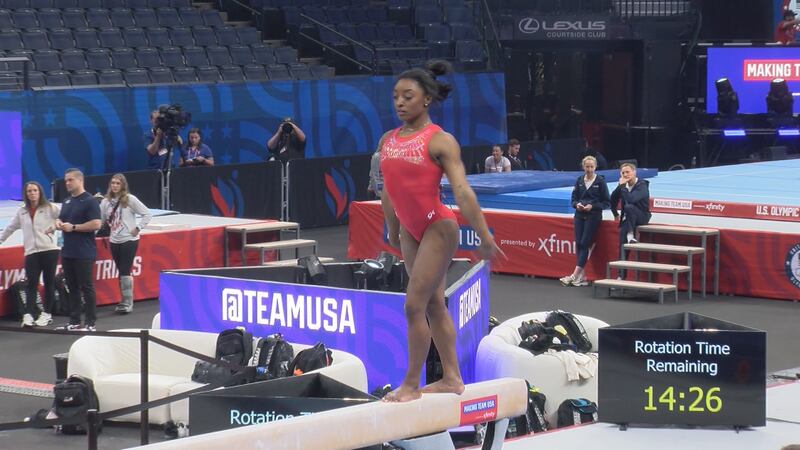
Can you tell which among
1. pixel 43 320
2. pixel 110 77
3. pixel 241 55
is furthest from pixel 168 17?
pixel 43 320

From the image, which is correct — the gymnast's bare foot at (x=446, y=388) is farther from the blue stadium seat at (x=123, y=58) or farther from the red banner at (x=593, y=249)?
the blue stadium seat at (x=123, y=58)

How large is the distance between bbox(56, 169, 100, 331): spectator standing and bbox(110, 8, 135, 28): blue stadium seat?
28.5 ft

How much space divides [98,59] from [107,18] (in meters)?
1.27

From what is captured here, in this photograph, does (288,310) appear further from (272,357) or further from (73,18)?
(73,18)

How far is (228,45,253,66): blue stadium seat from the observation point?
2200cm

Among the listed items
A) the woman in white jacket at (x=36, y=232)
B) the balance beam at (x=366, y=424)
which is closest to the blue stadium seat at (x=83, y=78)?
the woman in white jacket at (x=36, y=232)

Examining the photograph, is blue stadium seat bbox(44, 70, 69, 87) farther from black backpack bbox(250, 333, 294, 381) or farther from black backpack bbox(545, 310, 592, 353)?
black backpack bbox(545, 310, 592, 353)

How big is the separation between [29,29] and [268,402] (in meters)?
14.4

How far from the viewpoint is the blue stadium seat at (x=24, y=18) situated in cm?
1998

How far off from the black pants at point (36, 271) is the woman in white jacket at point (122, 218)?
70 centimetres

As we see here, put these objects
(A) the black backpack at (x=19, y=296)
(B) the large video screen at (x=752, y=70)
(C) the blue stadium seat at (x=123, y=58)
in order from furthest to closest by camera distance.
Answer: (B) the large video screen at (x=752, y=70)
(C) the blue stadium seat at (x=123, y=58)
(A) the black backpack at (x=19, y=296)

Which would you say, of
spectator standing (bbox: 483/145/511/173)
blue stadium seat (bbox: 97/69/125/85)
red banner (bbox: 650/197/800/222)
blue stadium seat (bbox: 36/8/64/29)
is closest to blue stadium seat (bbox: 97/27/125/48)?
blue stadium seat (bbox: 36/8/64/29)

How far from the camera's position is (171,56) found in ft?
68.9

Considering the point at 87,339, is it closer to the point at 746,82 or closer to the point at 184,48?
the point at 184,48
